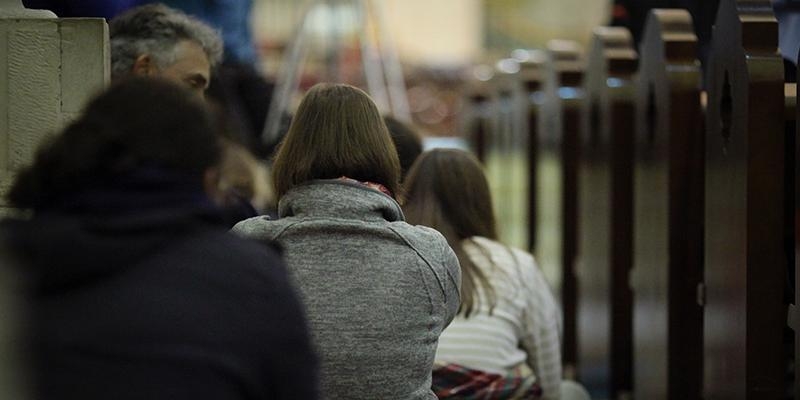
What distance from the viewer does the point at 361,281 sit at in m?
2.60

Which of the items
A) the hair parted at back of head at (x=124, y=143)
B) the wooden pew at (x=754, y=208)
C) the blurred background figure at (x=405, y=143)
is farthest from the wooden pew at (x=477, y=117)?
the hair parted at back of head at (x=124, y=143)

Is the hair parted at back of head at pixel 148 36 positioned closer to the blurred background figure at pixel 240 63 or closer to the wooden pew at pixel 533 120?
the blurred background figure at pixel 240 63

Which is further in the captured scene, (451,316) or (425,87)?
(425,87)

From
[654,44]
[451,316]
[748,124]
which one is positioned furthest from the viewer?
[654,44]

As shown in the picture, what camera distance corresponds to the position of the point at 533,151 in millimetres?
5961

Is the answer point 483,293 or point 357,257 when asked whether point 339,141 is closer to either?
point 357,257

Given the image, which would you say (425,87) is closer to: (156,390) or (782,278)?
(782,278)

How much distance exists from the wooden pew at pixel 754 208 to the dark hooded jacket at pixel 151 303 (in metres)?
1.56

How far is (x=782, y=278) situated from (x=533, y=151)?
2.85m

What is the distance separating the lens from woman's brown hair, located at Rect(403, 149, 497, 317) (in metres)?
3.60

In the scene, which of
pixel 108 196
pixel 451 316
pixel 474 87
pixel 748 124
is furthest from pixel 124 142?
pixel 474 87

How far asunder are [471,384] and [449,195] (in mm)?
463

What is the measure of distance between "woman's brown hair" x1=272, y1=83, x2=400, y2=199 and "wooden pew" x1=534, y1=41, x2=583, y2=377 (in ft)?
8.36

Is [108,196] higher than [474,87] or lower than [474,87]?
higher
